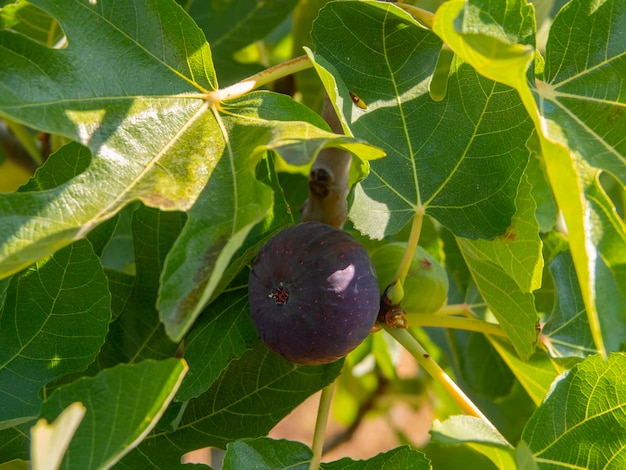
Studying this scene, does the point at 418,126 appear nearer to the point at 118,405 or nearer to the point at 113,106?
the point at 113,106

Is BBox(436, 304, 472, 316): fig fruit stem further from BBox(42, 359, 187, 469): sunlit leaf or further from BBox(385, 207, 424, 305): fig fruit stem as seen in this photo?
BBox(42, 359, 187, 469): sunlit leaf

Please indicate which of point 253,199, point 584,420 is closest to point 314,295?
point 253,199

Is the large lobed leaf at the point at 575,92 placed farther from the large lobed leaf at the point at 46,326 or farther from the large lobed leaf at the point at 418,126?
the large lobed leaf at the point at 46,326

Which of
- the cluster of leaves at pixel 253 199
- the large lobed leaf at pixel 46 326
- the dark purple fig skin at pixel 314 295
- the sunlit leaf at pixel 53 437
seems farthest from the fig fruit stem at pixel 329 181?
the sunlit leaf at pixel 53 437

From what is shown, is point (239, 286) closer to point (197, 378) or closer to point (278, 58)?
point (197, 378)

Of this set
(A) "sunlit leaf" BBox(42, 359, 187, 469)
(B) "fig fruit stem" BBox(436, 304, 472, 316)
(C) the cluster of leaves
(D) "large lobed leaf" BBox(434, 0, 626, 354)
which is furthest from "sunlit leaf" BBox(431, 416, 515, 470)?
(B) "fig fruit stem" BBox(436, 304, 472, 316)
